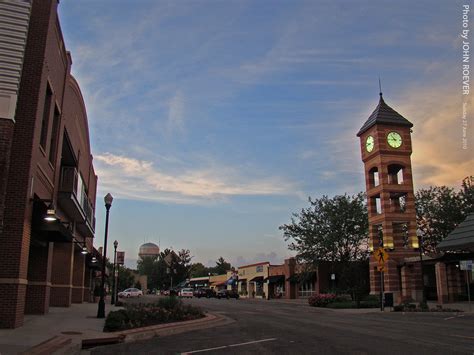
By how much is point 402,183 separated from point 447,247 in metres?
12.7

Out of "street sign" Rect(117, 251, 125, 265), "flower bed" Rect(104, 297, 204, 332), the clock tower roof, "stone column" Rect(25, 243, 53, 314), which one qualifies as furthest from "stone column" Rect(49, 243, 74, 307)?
the clock tower roof

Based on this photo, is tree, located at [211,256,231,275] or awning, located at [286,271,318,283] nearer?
awning, located at [286,271,318,283]

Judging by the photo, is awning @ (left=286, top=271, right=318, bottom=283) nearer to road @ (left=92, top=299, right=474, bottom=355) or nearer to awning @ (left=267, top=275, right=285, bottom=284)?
awning @ (left=267, top=275, right=285, bottom=284)

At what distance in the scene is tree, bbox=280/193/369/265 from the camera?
168 ft

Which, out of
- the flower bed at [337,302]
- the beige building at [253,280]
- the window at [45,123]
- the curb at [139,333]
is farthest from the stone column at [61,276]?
the beige building at [253,280]

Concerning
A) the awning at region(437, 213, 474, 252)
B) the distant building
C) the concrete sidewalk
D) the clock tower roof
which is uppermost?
the clock tower roof

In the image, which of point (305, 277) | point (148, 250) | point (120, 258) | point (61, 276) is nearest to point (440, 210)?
point (305, 277)

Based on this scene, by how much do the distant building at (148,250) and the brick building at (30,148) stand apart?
11667cm

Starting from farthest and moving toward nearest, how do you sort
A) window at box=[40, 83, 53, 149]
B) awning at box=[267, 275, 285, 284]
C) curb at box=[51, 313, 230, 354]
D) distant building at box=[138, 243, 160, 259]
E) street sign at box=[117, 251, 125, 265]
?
distant building at box=[138, 243, 160, 259], awning at box=[267, 275, 285, 284], street sign at box=[117, 251, 125, 265], window at box=[40, 83, 53, 149], curb at box=[51, 313, 230, 354]

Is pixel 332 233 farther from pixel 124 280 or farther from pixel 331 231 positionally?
pixel 124 280

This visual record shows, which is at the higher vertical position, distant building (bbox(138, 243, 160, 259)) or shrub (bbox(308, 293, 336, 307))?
distant building (bbox(138, 243, 160, 259))

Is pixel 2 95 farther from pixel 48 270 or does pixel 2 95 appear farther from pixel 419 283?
pixel 419 283

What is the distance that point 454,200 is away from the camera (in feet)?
178

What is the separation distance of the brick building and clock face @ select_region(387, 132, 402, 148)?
33.9m
